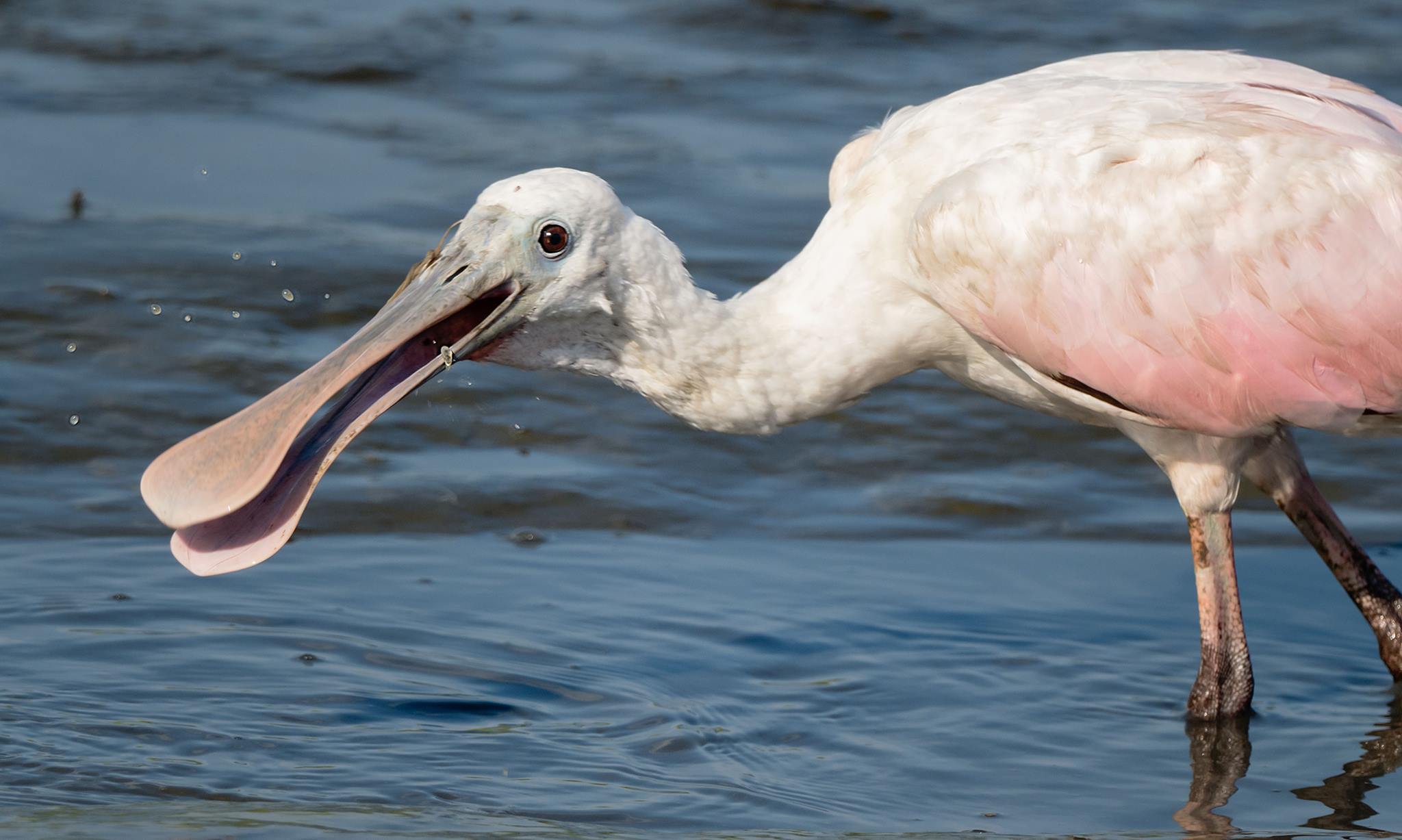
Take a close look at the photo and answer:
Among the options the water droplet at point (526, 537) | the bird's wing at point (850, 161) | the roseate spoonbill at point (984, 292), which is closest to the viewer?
the roseate spoonbill at point (984, 292)

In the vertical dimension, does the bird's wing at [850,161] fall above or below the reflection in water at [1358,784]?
above

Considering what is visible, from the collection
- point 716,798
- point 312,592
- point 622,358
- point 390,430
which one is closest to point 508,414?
point 390,430

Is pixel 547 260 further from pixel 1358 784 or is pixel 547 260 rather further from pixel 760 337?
pixel 1358 784

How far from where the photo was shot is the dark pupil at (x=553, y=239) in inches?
231

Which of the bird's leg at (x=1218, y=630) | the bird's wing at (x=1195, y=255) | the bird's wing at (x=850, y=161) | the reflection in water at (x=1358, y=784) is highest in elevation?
the bird's wing at (x=850, y=161)

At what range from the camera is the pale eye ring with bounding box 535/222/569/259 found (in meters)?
5.87

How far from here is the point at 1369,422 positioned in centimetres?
654

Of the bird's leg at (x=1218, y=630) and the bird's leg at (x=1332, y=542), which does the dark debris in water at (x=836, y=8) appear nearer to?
the bird's leg at (x=1332, y=542)

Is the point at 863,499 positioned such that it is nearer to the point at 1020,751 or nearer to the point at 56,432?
the point at 1020,751

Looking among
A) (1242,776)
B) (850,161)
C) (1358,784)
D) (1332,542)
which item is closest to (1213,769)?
(1242,776)

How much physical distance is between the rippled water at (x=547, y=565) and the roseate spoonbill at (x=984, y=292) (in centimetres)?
81

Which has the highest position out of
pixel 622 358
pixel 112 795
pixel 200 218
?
pixel 200 218

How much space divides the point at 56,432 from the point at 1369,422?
5.32 metres

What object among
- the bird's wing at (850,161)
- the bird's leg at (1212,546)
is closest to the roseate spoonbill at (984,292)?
the bird's leg at (1212,546)
